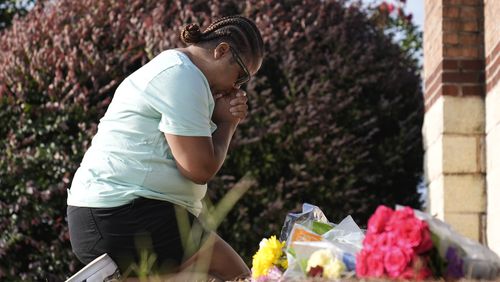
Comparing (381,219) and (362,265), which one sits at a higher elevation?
(381,219)

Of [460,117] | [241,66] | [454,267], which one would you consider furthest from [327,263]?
[460,117]

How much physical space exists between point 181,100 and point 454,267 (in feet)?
3.98

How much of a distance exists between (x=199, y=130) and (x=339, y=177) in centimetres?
341

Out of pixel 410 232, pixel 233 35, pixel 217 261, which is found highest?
pixel 233 35

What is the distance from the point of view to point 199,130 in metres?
3.40

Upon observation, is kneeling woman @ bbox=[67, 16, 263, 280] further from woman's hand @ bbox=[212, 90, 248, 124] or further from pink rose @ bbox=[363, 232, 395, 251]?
pink rose @ bbox=[363, 232, 395, 251]

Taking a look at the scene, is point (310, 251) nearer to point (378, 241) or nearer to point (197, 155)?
point (378, 241)

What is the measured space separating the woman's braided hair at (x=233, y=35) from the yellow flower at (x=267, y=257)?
31.3 inches

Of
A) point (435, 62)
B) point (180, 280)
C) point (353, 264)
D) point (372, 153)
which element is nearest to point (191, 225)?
point (180, 280)

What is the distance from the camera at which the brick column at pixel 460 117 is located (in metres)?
5.80

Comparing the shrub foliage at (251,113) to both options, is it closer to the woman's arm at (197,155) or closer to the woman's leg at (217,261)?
the woman's leg at (217,261)

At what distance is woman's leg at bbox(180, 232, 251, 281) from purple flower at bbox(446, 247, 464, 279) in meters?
1.18

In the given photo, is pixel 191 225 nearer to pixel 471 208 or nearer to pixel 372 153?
pixel 471 208

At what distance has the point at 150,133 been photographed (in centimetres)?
352
